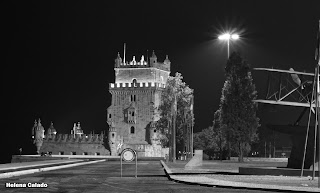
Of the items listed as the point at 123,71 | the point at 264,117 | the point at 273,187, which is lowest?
the point at 273,187

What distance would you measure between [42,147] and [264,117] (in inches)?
1668

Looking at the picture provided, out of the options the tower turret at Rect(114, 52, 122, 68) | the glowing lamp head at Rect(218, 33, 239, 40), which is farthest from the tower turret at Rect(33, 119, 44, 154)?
the glowing lamp head at Rect(218, 33, 239, 40)

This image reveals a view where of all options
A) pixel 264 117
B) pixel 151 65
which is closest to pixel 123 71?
pixel 151 65

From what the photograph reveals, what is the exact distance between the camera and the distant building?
429 ft

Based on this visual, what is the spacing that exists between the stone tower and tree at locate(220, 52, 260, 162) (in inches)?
2137

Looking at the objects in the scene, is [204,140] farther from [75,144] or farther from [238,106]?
[238,106]

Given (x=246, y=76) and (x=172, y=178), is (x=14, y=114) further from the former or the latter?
(x=172, y=178)

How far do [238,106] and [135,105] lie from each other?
62007 mm

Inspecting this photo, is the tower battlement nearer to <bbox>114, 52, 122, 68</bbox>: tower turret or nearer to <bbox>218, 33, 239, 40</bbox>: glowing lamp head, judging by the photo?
<bbox>114, 52, 122, 68</bbox>: tower turret

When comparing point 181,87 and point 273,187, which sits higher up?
point 181,87

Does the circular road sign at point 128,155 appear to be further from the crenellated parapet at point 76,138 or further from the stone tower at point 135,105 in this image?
the crenellated parapet at point 76,138

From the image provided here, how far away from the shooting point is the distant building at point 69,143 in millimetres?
130875

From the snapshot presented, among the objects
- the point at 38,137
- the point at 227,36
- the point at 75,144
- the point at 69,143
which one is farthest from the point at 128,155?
the point at 38,137

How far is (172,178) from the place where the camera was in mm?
31266
